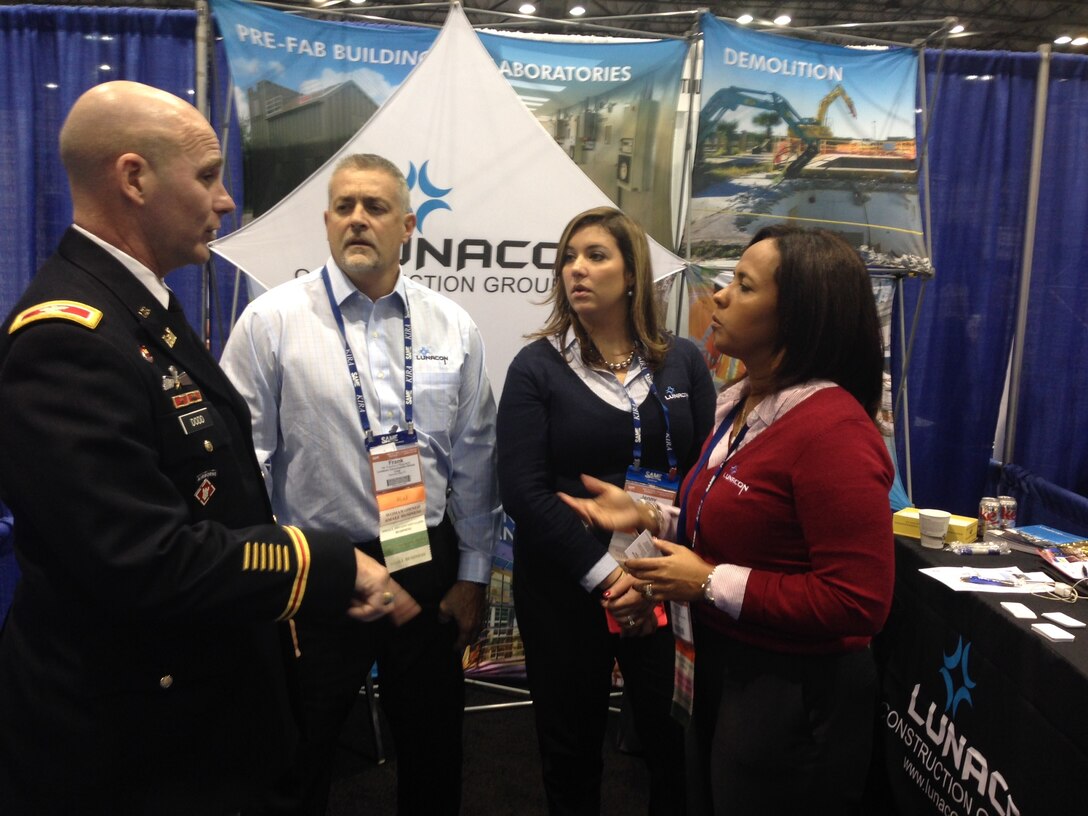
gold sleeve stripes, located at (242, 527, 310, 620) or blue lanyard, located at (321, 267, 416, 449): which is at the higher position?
blue lanyard, located at (321, 267, 416, 449)

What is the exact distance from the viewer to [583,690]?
179 centimetres

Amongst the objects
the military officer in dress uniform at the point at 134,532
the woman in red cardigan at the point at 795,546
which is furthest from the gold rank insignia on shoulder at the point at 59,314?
the woman in red cardigan at the point at 795,546

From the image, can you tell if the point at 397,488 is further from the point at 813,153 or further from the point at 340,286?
the point at 813,153

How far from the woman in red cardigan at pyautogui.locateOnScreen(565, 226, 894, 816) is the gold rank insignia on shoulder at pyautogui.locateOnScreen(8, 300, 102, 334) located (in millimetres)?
964

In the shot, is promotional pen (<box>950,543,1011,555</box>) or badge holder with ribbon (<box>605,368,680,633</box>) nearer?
badge holder with ribbon (<box>605,368,680,633</box>)

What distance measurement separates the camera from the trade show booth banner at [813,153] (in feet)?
8.93

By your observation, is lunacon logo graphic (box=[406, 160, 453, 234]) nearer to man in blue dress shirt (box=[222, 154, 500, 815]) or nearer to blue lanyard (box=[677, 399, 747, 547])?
man in blue dress shirt (box=[222, 154, 500, 815])

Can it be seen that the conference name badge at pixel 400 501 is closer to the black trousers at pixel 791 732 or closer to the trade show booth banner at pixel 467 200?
the black trousers at pixel 791 732

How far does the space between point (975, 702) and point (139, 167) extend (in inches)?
82.8

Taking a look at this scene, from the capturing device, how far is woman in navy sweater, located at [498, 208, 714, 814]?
1.75 m

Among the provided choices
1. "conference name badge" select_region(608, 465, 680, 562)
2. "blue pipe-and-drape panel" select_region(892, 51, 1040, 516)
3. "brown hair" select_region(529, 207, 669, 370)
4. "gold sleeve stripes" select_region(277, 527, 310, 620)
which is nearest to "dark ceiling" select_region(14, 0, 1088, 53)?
"blue pipe-and-drape panel" select_region(892, 51, 1040, 516)

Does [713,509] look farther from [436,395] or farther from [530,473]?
Result: [436,395]

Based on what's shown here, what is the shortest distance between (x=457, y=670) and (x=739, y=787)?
0.80m

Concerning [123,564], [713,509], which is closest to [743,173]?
[713,509]
